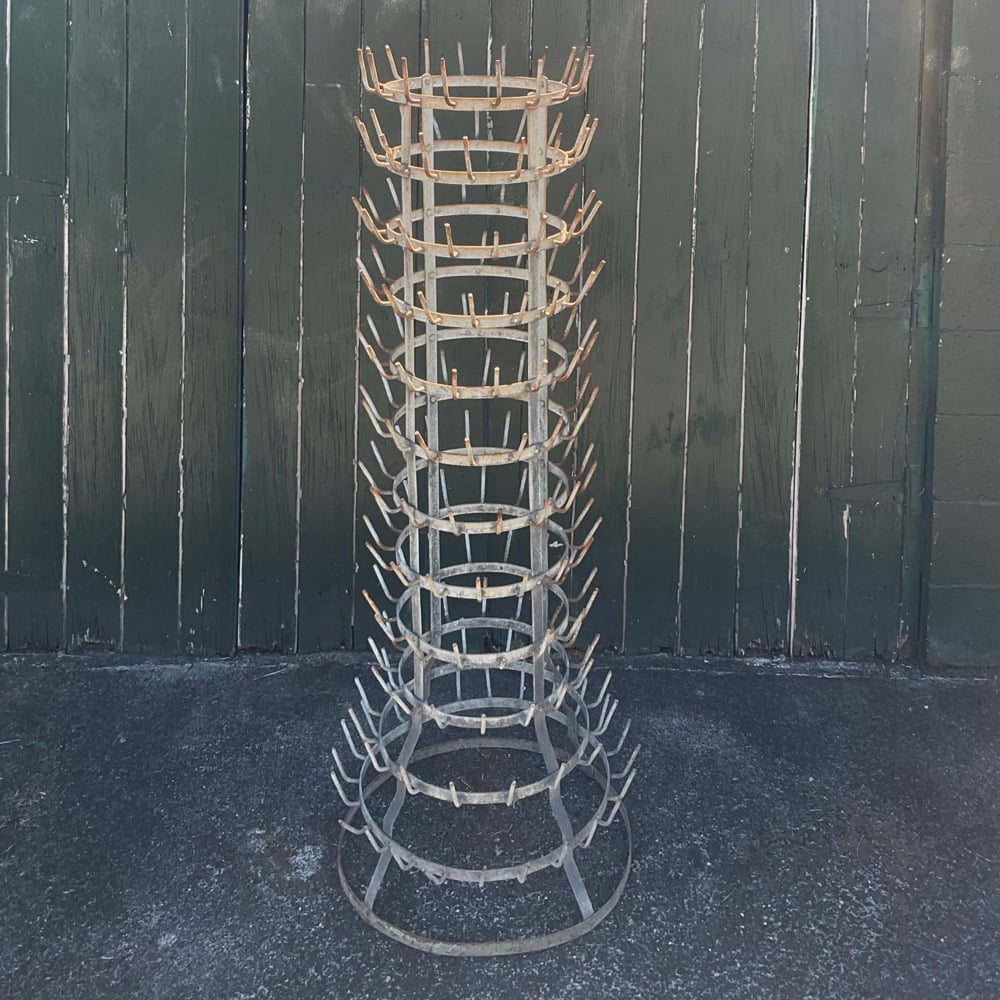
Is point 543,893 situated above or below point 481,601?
below

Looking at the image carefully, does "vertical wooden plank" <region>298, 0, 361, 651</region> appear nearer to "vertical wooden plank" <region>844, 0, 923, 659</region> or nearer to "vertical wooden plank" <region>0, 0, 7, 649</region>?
"vertical wooden plank" <region>0, 0, 7, 649</region>

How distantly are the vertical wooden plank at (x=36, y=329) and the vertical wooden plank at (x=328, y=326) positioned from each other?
2.38 feet

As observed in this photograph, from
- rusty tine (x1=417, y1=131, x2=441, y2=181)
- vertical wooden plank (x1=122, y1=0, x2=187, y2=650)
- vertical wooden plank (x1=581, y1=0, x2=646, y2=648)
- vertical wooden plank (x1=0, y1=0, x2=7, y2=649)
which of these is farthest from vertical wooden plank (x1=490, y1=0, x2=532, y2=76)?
vertical wooden plank (x1=0, y1=0, x2=7, y2=649)

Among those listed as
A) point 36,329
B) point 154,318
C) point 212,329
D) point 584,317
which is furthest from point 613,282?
point 36,329

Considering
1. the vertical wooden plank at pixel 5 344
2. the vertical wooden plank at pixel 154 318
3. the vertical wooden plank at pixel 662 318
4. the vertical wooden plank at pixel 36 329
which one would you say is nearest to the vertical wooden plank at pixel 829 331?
the vertical wooden plank at pixel 662 318

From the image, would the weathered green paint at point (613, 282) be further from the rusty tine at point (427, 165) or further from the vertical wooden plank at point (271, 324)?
the rusty tine at point (427, 165)

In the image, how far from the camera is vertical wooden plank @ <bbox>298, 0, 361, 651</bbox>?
2947 millimetres

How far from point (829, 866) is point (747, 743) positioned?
1.73ft

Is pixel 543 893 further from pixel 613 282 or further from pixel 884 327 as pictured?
pixel 884 327

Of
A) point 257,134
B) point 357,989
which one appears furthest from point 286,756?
point 257,134

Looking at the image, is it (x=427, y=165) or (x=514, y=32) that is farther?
(x=514, y=32)

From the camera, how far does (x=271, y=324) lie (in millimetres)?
3047

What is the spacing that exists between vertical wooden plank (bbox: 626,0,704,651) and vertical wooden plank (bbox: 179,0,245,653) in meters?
1.18

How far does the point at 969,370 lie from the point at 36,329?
2720mm
